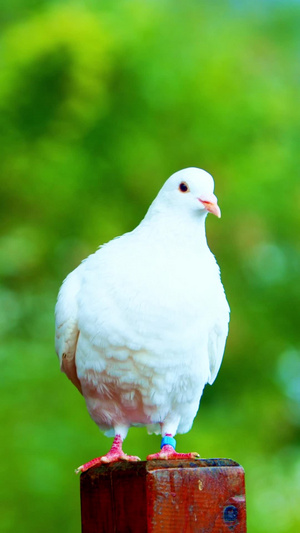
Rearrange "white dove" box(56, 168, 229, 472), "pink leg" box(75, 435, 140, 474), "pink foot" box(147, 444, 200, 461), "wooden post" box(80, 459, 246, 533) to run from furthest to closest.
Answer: "white dove" box(56, 168, 229, 472) → "pink leg" box(75, 435, 140, 474) → "pink foot" box(147, 444, 200, 461) → "wooden post" box(80, 459, 246, 533)

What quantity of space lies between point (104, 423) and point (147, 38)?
548 centimetres

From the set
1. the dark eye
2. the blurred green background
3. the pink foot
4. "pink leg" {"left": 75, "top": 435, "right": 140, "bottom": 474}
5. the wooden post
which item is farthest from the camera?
the blurred green background

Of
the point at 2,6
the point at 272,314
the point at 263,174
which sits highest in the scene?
the point at 2,6

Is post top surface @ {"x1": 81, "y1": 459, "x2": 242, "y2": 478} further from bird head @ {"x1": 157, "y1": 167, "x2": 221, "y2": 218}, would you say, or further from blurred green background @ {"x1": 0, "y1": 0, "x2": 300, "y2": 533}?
blurred green background @ {"x1": 0, "y1": 0, "x2": 300, "y2": 533}

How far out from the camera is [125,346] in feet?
9.74

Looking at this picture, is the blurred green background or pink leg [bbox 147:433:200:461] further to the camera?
the blurred green background

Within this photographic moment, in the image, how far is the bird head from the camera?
3.17 meters

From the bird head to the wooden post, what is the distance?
1157 mm

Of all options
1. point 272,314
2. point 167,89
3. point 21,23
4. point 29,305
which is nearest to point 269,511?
point 272,314

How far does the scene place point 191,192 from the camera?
3.22m

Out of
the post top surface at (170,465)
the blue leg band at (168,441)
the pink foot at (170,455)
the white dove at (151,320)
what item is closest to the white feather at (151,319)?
the white dove at (151,320)

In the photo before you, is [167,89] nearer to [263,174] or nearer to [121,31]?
[121,31]

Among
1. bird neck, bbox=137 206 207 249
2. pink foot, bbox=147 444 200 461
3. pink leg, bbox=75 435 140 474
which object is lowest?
pink foot, bbox=147 444 200 461

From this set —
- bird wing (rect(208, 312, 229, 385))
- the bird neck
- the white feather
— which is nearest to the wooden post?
the white feather
